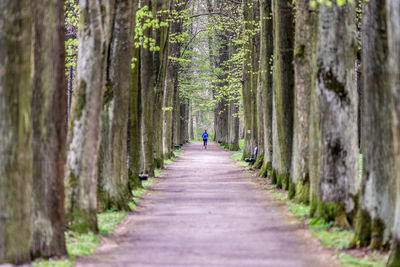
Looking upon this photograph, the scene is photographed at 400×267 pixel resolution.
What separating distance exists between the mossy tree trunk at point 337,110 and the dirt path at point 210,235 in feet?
2.97

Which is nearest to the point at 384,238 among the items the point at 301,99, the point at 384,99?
the point at 384,99

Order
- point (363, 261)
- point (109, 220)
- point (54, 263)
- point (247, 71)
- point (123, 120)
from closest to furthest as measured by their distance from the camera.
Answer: point (54, 263) → point (363, 261) → point (109, 220) → point (123, 120) → point (247, 71)

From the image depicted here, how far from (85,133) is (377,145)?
181 inches

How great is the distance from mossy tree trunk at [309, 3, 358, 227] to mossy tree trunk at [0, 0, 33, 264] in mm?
5872

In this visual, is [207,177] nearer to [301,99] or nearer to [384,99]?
[301,99]

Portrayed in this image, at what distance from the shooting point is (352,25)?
38.9 feet

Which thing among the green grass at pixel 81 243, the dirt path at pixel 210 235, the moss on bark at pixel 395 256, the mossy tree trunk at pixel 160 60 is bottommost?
the dirt path at pixel 210 235

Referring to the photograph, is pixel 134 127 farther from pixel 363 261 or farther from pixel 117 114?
pixel 363 261

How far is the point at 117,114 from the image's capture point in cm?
1419

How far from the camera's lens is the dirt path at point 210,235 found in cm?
873

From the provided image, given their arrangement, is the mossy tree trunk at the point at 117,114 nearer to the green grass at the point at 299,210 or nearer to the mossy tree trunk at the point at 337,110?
the green grass at the point at 299,210

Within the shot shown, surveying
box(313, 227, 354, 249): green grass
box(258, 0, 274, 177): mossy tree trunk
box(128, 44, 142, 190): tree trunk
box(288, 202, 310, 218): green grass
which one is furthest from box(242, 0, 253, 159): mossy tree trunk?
box(313, 227, 354, 249): green grass

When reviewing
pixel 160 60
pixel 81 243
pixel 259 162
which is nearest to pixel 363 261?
pixel 81 243

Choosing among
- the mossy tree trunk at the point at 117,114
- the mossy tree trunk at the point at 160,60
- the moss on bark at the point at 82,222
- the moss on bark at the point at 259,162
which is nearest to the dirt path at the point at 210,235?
the moss on bark at the point at 82,222
